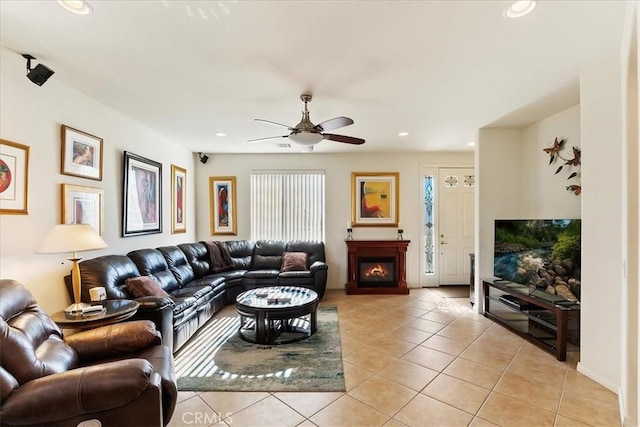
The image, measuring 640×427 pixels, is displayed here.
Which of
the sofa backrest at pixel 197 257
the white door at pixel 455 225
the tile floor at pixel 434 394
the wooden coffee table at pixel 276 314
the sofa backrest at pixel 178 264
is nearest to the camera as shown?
the tile floor at pixel 434 394

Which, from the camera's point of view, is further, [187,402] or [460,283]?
[460,283]

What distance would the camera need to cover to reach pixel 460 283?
5.73m

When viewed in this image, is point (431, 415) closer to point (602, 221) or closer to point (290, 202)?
point (602, 221)

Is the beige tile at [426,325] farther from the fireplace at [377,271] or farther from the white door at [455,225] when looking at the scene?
the white door at [455,225]

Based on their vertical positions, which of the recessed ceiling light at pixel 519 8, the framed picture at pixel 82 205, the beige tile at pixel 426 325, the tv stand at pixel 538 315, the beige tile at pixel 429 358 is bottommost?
the beige tile at pixel 426 325

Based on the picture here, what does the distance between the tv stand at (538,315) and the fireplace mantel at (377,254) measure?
1.55 m

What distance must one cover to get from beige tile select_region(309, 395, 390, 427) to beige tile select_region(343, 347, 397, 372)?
0.54 meters

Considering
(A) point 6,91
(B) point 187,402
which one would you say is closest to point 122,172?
(A) point 6,91

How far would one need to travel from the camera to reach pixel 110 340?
1.92m

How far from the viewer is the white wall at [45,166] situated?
7.19 ft

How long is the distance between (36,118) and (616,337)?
16.4 ft

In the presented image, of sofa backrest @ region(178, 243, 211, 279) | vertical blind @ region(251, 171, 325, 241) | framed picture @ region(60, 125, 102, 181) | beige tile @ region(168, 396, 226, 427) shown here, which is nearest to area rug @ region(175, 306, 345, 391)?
beige tile @ region(168, 396, 226, 427)

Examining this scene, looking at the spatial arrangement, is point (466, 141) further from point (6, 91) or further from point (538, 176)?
point (6, 91)

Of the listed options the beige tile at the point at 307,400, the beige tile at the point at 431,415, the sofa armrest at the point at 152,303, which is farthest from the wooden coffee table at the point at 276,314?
the beige tile at the point at 431,415
